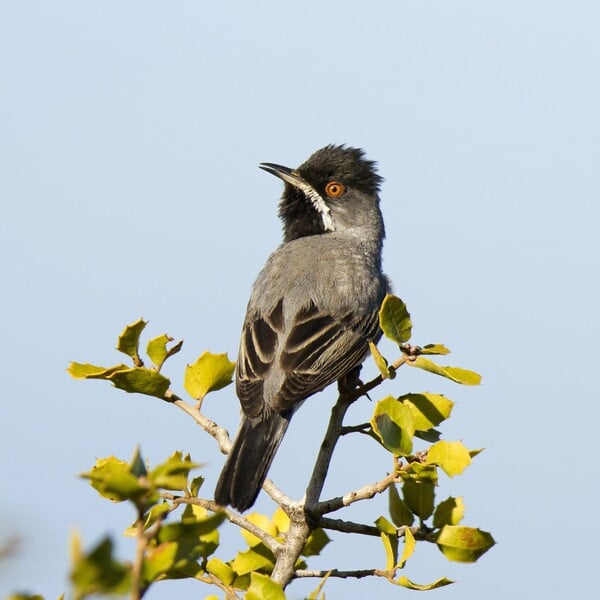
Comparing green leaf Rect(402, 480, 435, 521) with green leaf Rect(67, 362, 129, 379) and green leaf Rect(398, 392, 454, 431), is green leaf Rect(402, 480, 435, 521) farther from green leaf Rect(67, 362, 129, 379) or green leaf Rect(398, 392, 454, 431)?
green leaf Rect(67, 362, 129, 379)

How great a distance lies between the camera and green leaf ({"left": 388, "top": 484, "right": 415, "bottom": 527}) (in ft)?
10.9

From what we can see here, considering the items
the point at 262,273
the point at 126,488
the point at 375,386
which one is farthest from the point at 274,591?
the point at 262,273

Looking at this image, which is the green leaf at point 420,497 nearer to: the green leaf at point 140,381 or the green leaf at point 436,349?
the green leaf at point 436,349

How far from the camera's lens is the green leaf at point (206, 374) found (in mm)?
3912

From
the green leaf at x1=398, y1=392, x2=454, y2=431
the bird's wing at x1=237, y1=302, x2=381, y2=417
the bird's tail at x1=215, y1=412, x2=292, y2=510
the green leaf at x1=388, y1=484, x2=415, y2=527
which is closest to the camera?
the green leaf at x1=388, y1=484, x2=415, y2=527

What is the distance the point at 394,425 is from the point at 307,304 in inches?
96.5

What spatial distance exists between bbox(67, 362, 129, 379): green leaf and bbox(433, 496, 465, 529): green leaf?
1224 millimetres

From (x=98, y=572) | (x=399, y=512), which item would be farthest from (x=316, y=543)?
(x=98, y=572)

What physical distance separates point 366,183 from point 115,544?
6.36 m

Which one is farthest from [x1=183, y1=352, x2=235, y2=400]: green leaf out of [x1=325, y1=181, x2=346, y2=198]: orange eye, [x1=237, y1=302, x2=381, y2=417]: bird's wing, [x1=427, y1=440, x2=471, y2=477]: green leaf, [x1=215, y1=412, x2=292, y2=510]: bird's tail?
[x1=325, y1=181, x2=346, y2=198]: orange eye

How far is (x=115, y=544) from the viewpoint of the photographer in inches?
49.7

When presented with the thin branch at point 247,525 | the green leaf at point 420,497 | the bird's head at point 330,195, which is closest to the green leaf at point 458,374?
the green leaf at point 420,497

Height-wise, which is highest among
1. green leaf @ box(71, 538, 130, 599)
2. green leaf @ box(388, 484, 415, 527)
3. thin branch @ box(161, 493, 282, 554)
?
green leaf @ box(388, 484, 415, 527)

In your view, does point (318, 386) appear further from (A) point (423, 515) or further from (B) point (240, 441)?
(A) point (423, 515)
